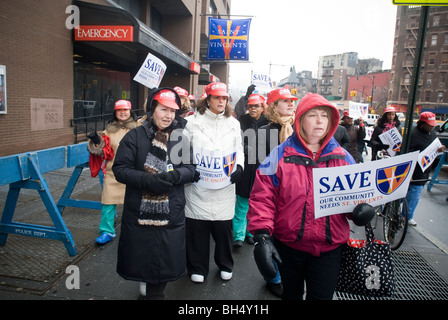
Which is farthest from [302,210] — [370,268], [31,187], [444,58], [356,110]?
[444,58]

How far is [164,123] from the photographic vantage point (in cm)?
275

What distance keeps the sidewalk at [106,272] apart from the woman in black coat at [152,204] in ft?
2.35

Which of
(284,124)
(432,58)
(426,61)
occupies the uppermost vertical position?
(432,58)

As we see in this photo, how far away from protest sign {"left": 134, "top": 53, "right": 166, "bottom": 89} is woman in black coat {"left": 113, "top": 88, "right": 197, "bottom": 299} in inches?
118

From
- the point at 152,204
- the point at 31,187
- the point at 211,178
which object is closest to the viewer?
the point at 152,204

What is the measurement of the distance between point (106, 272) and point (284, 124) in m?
2.73

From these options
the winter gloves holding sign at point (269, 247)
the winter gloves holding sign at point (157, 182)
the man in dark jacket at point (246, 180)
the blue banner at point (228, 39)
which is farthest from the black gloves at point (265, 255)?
the blue banner at point (228, 39)

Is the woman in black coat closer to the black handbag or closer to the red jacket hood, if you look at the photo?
the red jacket hood

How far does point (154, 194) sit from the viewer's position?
2.61 metres

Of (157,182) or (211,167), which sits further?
(211,167)

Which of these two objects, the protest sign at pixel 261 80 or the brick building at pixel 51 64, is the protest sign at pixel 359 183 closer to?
the brick building at pixel 51 64

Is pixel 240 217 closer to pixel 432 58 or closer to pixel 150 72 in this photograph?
pixel 150 72

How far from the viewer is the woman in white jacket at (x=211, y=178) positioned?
3299 mm

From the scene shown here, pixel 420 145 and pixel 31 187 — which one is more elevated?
pixel 420 145
